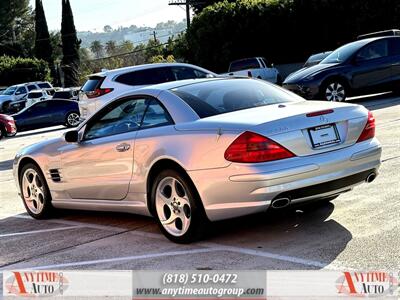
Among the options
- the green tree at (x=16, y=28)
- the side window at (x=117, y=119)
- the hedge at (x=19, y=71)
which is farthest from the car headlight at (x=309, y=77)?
the green tree at (x=16, y=28)

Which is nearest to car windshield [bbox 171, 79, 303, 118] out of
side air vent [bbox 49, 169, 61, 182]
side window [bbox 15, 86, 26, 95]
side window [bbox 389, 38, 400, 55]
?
side air vent [bbox 49, 169, 61, 182]

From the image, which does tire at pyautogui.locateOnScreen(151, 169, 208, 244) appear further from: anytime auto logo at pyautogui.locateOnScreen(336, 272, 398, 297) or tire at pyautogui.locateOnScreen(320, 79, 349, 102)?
tire at pyautogui.locateOnScreen(320, 79, 349, 102)

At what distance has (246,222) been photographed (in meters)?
6.21

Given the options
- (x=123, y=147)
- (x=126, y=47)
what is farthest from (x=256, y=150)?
(x=126, y=47)

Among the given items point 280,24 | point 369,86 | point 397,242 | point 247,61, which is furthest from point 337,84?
point 280,24

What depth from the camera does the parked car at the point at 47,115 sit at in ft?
79.5

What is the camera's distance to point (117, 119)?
6602 millimetres

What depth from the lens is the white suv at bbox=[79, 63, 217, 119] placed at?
41.5 feet

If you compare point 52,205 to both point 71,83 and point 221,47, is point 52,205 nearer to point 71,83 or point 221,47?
point 221,47

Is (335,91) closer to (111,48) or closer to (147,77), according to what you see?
(147,77)

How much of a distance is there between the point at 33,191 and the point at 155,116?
237 centimetres

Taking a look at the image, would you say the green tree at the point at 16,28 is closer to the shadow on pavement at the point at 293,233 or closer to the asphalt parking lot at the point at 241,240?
the asphalt parking lot at the point at 241,240

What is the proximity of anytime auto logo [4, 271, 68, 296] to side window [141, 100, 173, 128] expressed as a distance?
1.75 meters

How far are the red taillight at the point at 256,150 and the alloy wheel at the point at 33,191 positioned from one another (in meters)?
3.22
